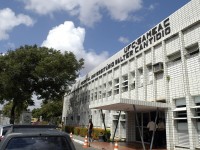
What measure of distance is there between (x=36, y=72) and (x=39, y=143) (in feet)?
101

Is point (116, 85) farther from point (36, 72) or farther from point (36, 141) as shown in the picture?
point (36, 141)

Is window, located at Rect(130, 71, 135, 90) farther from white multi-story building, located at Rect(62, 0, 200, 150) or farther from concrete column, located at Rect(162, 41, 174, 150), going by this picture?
concrete column, located at Rect(162, 41, 174, 150)

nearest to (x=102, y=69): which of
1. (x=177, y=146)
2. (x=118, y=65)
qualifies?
(x=118, y=65)

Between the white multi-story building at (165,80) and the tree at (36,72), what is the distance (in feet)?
39.5

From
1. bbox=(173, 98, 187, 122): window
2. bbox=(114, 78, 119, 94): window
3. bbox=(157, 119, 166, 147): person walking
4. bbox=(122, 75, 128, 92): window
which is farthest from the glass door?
bbox=(114, 78, 119, 94): window

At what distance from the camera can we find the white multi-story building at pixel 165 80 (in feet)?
46.0

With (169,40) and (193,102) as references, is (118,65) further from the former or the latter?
(193,102)

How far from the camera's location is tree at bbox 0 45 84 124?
34019 mm

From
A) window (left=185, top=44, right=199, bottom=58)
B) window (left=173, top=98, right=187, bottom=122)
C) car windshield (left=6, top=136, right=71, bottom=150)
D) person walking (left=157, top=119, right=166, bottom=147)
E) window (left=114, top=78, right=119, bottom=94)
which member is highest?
window (left=185, top=44, right=199, bottom=58)

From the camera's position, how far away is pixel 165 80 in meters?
16.1

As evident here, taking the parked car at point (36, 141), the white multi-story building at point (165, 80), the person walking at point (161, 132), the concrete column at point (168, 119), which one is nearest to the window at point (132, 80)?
the white multi-story building at point (165, 80)

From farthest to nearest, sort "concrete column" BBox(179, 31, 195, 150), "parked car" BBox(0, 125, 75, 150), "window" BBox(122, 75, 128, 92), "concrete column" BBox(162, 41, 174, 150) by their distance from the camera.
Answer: "window" BBox(122, 75, 128, 92) → "concrete column" BBox(162, 41, 174, 150) → "concrete column" BBox(179, 31, 195, 150) → "parked car" BBox(0, 125, 75, 150)

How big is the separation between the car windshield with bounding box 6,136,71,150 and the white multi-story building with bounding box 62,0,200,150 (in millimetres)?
9644

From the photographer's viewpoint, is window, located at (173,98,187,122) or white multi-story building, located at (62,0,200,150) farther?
window, located at (173,98,187,122)
